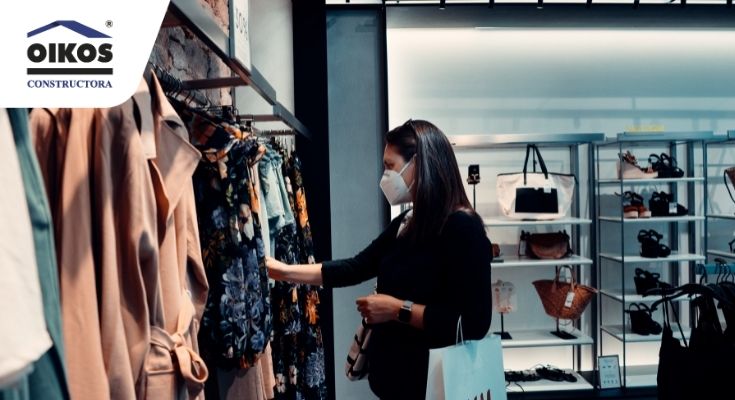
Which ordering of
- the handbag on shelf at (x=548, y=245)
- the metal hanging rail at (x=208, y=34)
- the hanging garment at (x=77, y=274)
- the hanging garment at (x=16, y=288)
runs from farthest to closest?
the handbag on shelf at (x=548, y=245) → the metal hanging rail at (x=208, y=34) → the hanging garment at (x=77, y=274) → the hanging garment at (x=16, y=288)

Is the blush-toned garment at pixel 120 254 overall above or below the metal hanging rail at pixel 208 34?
below

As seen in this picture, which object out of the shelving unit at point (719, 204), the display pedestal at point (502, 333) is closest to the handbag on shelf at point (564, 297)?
the display pedestal at point (502, 333)

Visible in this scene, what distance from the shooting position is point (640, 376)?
434 centimetres

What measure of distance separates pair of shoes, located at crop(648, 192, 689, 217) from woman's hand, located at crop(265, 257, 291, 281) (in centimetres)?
327

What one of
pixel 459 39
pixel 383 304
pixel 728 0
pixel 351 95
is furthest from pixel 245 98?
pixel 728 0

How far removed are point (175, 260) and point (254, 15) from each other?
247 centimetres

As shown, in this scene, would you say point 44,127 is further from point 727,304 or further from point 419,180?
point 727,304

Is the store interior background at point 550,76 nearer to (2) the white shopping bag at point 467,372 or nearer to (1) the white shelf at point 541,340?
(1) the white shelf at point 541,340

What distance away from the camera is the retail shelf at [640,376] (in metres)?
4.16

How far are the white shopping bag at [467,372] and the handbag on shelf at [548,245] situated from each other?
7.76 feet

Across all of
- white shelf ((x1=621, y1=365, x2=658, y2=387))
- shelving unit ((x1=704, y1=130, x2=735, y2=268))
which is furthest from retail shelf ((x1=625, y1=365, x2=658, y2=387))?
Answer: shelving unit ((x1=704, y1=130, x2=735, y2=268))

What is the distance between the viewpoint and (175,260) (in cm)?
99

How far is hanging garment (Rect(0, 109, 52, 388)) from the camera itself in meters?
0.40

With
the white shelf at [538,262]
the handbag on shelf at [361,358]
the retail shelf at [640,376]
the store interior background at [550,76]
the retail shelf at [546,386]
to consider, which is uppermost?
the store interior background at [550,76]
